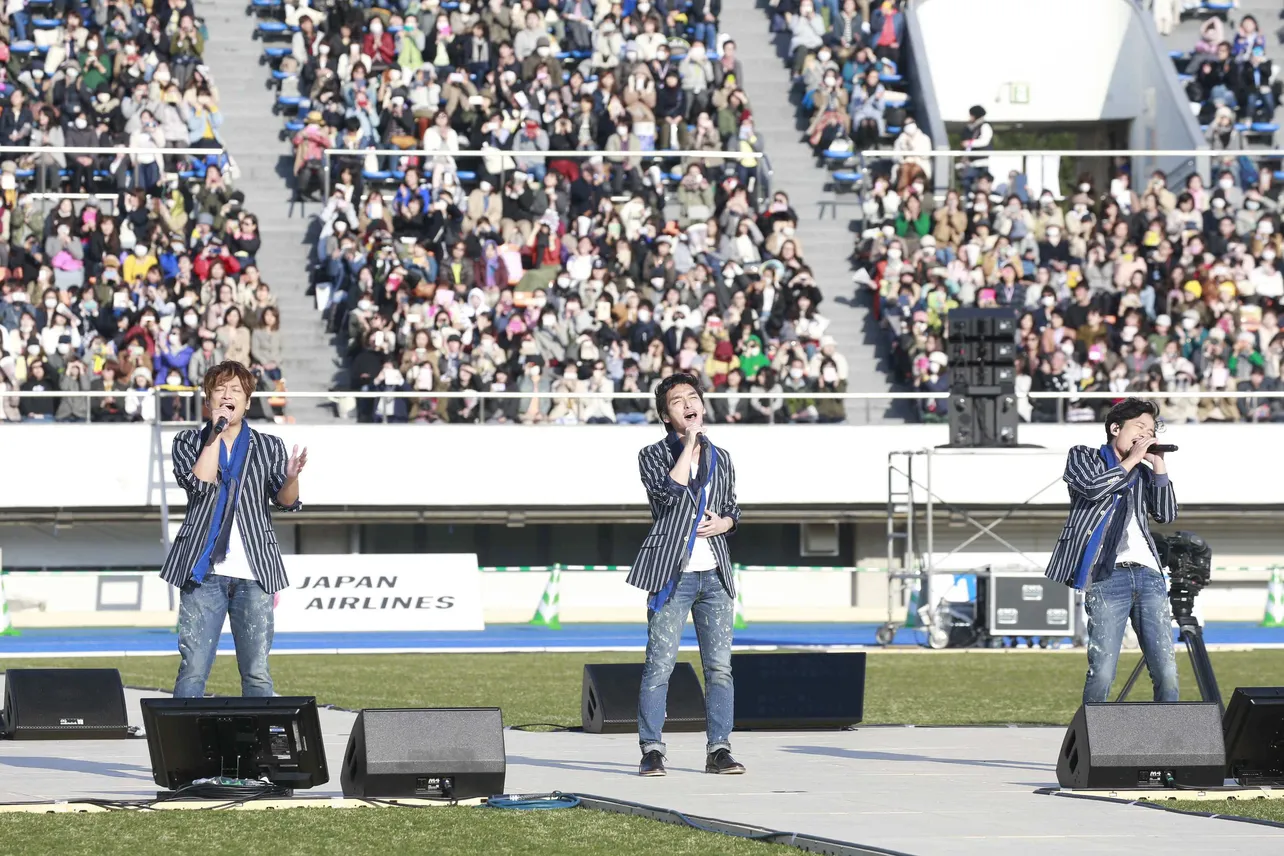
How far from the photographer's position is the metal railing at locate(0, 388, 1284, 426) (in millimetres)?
27406

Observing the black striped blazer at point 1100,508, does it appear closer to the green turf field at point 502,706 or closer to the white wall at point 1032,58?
the green turf field at point 502,706

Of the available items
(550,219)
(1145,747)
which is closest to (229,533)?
(1145,747)

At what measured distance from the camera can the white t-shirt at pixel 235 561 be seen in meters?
9.73

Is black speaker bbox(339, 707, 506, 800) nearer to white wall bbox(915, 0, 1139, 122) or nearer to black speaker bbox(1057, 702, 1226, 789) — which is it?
black speaker bbox(1057, 702, 1226, 789)

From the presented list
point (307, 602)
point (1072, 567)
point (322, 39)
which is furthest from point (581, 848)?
point (322, 39)

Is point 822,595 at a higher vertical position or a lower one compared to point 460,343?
lower

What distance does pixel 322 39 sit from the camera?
109 feet

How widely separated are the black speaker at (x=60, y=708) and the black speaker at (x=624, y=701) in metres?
2.70

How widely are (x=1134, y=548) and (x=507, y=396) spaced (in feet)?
59.8

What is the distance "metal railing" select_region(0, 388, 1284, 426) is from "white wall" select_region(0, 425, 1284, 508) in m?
0.37

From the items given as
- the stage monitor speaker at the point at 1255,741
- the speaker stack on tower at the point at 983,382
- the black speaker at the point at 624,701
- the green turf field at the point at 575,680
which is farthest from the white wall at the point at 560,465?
the stage monitor speaker at the point at 1255,741

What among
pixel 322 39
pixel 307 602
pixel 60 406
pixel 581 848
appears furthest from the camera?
pixel 322 39

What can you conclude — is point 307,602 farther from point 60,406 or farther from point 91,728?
point 91,728

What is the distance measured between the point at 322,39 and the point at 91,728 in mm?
22024
